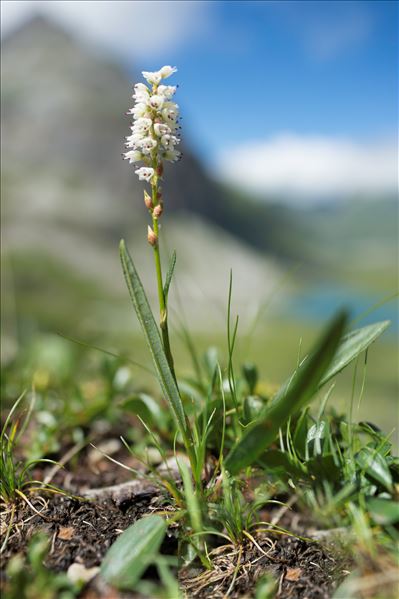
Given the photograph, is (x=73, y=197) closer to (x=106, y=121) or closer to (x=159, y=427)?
(x=106, y=121)

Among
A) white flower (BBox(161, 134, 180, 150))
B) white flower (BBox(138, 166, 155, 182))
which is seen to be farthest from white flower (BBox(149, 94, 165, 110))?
white flower (BBox(138, 166, 155, 182))

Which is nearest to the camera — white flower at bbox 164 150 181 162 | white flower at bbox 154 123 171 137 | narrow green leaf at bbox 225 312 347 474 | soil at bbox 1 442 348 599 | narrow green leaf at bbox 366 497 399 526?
narrow green leaf at bbox 225 312 347 474

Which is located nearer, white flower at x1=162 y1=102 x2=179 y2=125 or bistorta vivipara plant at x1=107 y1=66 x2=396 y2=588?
bistorta vivipara plant at x1=107 y1=66 x2=396 y2=588

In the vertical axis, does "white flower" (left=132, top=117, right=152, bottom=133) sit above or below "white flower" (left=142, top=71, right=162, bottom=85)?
below

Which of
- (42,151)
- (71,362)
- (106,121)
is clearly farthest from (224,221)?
(71,362)

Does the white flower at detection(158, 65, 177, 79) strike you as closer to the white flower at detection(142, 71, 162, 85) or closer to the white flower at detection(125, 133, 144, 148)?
the white flower at detection(142, 71, 162, 85)

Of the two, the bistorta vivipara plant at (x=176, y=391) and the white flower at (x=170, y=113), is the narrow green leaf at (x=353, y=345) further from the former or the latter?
the white flower at (x=170, y=113)

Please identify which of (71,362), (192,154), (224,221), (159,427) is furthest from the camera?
(224,221)
